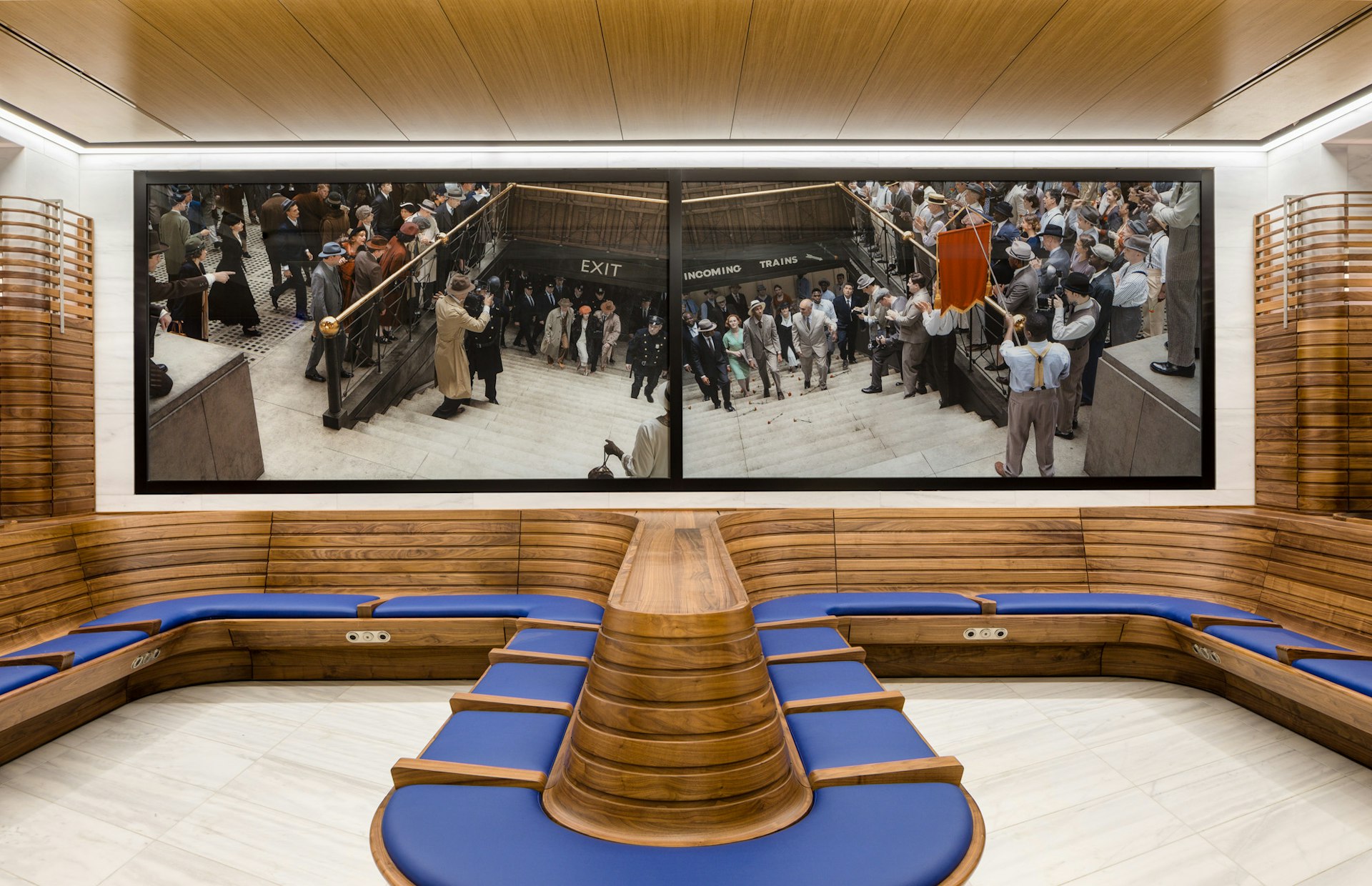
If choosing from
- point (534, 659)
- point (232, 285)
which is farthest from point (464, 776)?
point (232, 285)

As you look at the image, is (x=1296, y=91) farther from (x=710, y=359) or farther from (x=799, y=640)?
(x=799, y=640)

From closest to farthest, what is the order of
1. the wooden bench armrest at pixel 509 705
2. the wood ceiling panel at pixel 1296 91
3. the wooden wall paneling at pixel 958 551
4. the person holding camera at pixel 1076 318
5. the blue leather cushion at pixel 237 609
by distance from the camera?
the wooden bench armrest at pixel 509 705, the wood ceiling panel at pixel 1296 91, the blue leather cushion at pixel 237 609, the wooden wall paneling at pixel 958 551, the person holding camera at pixel 1076 318

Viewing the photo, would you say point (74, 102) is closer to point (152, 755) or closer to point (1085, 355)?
point (152, 755)

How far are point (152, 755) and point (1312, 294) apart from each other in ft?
20.7

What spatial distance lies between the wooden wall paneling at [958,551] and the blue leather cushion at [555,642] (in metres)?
1.75

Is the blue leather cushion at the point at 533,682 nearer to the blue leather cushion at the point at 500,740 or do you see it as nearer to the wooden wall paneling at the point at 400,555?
the blue leather cushion at the point at 500,740

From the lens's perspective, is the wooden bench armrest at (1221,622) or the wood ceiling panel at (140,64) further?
the wooden bench armrest at (1221,622)

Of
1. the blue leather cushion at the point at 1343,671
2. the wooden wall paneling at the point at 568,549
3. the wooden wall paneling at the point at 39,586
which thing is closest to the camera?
the blue leather cushion at the point at 1343,671

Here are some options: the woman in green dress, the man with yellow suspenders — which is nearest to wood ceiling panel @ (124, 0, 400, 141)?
the woman in green dress

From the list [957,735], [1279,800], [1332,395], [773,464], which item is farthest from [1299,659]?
[773,464]

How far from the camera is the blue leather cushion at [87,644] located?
3.00 m

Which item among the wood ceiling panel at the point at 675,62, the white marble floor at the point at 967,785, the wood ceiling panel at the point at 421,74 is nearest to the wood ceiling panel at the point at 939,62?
the wood ceiling panel at the point at 675,62

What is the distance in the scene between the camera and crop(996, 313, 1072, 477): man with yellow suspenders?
4270 mm

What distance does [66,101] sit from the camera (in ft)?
11.8
